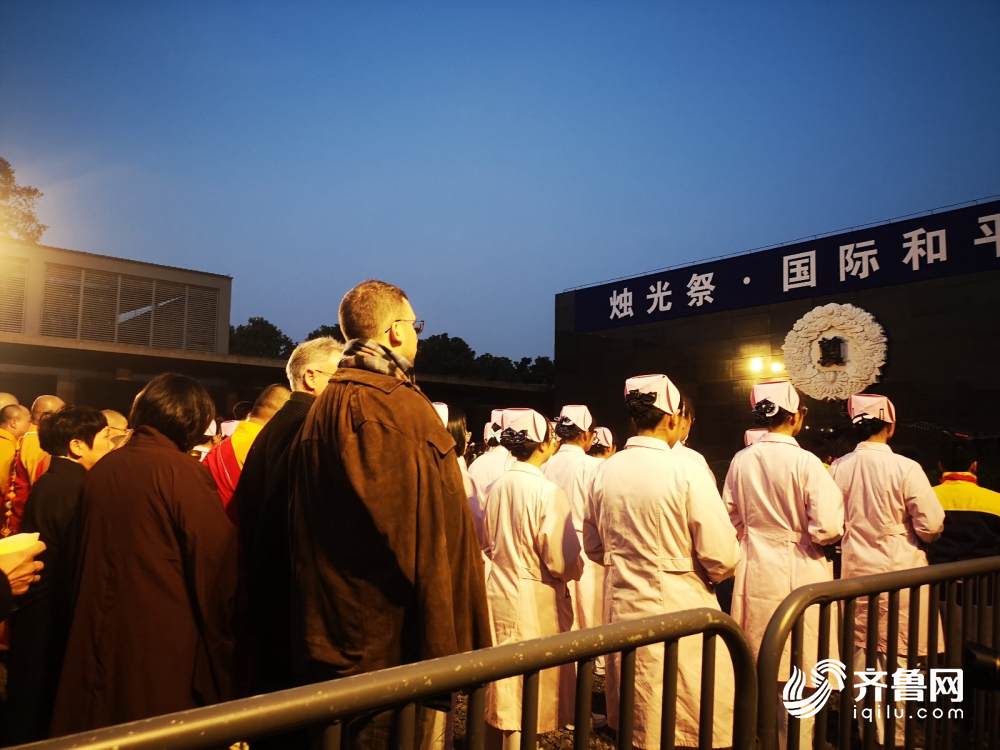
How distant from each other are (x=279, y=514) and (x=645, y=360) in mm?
16342

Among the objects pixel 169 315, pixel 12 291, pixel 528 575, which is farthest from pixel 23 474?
pixel 169 315

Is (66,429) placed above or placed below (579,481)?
above

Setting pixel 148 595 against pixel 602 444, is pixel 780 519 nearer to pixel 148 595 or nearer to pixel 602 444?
pixel 602 444

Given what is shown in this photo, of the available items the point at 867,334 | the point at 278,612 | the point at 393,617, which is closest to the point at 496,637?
the point at 278,612

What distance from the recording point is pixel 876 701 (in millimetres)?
2371

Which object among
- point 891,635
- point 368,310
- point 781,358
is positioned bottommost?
point 891,635

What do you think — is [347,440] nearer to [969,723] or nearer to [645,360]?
[969,723]

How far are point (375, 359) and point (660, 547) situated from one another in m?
1.81

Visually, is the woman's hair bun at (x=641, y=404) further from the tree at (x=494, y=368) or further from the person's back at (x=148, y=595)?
the tree at (x=494, y=368)

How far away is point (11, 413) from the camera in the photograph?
5.92 metres

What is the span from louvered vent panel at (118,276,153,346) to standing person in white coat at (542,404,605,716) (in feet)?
59.2

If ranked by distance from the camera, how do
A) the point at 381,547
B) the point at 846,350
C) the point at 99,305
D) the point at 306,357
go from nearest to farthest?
the point at 381,547 → the point at 306,357 → the point at 846,350 → the point at 99,305

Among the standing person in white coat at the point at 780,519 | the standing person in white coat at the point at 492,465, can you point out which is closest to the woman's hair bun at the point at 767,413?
the standing person in white coat at the point at 780,519

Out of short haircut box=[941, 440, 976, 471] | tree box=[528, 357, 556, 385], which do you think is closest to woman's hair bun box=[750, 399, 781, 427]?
short haircut box=[941, 440, 976, 471]
